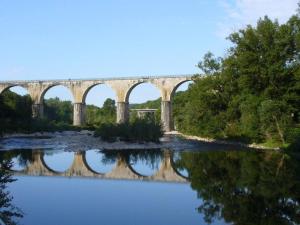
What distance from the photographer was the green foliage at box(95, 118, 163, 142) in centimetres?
2997

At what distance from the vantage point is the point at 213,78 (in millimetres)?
34719

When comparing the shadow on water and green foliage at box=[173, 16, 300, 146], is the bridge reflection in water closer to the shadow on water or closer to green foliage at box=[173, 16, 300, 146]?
the shadow on water

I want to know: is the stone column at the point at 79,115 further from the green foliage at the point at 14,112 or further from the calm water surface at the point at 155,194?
the calm water surface at the point at 155,194

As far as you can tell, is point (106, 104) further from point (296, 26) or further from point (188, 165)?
point (188, 165)

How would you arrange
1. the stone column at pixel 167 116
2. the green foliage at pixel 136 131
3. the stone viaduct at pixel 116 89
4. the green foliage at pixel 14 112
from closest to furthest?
the green foliage at pixel 136 131 → the green foliage at pixel 14 112 → the stone column at pixel 167 116 → the stone viaduct at pixel 116 89

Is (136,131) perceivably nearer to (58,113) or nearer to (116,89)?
(116,89)

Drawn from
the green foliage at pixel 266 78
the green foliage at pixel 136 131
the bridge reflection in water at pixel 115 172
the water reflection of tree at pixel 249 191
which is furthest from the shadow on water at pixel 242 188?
the green foliage at pixel 136 131

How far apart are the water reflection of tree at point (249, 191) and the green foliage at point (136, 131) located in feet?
45.1

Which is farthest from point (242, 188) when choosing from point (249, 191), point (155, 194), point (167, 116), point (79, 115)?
point (79, 115)

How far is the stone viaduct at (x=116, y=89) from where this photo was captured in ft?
177

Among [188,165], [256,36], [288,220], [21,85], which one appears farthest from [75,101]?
[288,220]

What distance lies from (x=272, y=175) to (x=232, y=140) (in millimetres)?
19469

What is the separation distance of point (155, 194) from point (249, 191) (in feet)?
6.96

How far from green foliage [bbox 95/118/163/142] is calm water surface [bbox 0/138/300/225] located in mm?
13289
